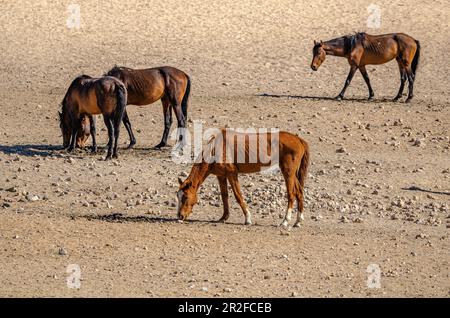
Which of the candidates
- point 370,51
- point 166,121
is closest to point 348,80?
point 370,51

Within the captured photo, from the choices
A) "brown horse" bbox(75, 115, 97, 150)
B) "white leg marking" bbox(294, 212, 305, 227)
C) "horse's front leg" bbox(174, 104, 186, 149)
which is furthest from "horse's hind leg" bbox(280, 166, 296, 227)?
"brown horse" bbox(75, 115, 97, 150)

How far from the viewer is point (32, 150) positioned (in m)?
20.3

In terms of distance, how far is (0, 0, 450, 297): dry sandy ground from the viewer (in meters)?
14.6

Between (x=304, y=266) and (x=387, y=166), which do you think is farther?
(x=387, y=166)

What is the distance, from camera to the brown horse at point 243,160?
53.0ft

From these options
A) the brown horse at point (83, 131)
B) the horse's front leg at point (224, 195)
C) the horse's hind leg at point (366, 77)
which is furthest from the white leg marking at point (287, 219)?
the horse's hind leg at point (366, 77)

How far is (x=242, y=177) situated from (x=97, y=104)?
2.88 metres

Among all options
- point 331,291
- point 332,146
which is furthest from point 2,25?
point 331,291

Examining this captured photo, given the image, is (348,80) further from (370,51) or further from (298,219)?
(298,219)

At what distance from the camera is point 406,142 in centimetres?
2142

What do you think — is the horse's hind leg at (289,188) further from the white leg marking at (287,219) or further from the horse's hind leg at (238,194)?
the horse's hind leg at (238,194)

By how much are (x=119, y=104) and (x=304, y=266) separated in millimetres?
6126

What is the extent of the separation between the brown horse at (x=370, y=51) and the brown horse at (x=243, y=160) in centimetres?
873
